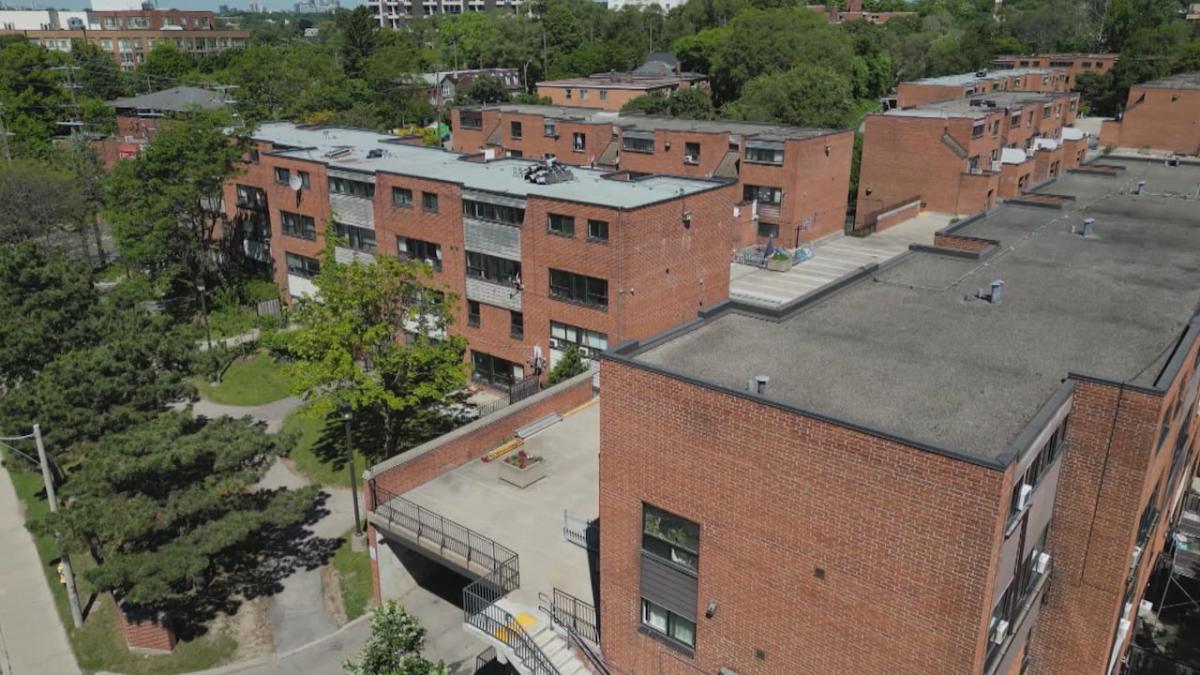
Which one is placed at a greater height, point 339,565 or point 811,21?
point 811,21

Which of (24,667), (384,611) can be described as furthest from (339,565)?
(384,611)

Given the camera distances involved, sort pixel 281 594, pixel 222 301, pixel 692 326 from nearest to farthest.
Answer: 1. pixel 692 326
2. pixel 281 594
3. pixel 222 301

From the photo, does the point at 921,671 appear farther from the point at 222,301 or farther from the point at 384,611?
the point at 222,301

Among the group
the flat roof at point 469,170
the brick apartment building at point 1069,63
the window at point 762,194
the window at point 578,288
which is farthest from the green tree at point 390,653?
the brick apartment building at point 1069,63

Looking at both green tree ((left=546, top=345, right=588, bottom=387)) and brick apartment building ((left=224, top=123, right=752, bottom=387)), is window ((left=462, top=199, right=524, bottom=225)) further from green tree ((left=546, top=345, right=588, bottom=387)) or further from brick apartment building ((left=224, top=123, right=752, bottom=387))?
green tree ((left=546, top=345, right=588, bottom=387))

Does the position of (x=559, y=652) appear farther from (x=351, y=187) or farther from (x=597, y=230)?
(x=351, y=187)

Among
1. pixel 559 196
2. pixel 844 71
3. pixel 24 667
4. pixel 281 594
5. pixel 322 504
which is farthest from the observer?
pixel 844 71

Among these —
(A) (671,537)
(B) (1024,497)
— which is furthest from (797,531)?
(B) (1024,497)
